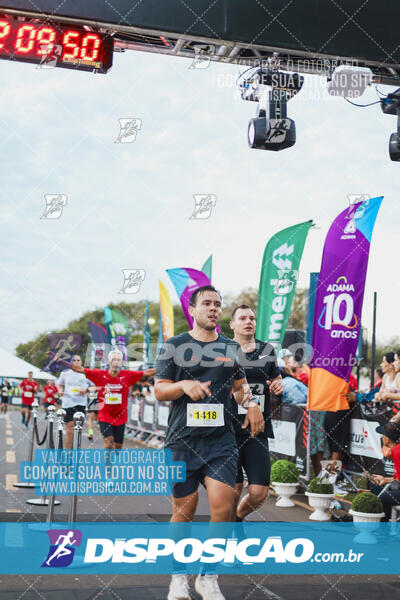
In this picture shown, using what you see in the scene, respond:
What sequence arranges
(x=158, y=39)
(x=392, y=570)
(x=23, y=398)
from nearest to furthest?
(x=392, y=570) < (x=158, y=39) < (x=23, y=398)

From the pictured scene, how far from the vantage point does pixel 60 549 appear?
5.68 metres

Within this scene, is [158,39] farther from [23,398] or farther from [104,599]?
[23,398]

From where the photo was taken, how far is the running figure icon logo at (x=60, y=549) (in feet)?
18.5

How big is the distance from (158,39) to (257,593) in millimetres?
6906

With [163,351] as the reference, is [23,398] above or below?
below

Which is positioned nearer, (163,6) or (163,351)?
(163,351)

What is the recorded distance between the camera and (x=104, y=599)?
4.77 m

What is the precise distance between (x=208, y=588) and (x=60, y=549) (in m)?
1.56

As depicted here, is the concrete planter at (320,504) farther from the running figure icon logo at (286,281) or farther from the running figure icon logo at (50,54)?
the running figure icon logo at (50,54)

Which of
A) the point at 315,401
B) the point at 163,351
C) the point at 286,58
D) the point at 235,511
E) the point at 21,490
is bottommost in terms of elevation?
the point at 21,490

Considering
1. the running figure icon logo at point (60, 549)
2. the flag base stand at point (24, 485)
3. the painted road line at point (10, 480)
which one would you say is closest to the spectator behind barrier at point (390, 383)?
the running figure icon logo at point (60, 549)

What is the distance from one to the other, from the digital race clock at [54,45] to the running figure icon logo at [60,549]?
5.58m

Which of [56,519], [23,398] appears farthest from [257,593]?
[23,398]

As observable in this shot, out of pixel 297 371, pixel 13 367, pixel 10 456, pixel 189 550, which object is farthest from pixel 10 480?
pixel 13 367
